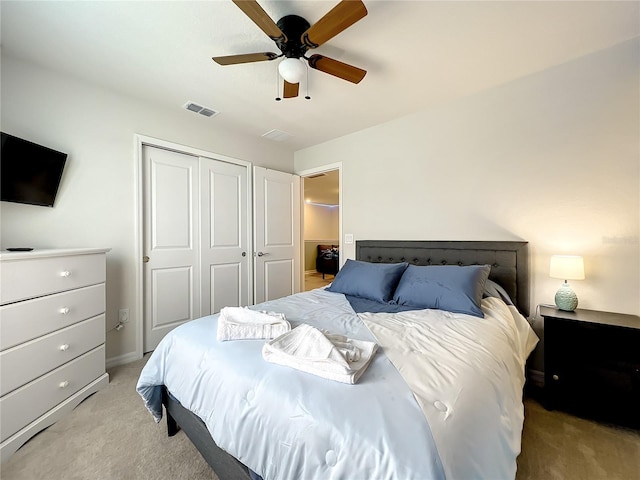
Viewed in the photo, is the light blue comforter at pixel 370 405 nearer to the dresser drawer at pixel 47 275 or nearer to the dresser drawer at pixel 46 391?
the dresser drawer at pixel 46 391

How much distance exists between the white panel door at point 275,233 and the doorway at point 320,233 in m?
2.15

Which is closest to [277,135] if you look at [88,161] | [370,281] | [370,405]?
[88,161]

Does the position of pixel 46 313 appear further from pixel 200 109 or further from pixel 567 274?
pixel 567 274

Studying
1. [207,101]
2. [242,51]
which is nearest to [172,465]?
[242,51]

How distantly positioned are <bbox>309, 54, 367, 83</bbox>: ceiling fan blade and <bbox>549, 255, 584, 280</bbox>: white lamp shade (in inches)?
75.4

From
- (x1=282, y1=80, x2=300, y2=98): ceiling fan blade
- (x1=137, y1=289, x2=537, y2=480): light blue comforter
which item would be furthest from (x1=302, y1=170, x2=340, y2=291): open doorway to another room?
(x1=137, y1=289, x2=537, y2=480): light blue comforter

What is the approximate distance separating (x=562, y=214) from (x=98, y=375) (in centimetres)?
388

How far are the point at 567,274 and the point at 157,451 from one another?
2.81 meters

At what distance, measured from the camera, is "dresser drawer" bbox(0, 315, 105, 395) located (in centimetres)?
144

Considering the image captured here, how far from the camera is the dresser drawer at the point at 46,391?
1.42 meters

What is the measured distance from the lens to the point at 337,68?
1.76 meters

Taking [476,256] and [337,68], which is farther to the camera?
[476,256]

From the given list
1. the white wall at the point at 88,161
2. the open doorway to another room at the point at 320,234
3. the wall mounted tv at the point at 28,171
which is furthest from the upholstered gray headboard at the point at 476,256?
the open doorway to another room at the point at 320,234

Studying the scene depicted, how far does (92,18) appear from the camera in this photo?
159 centimetres
